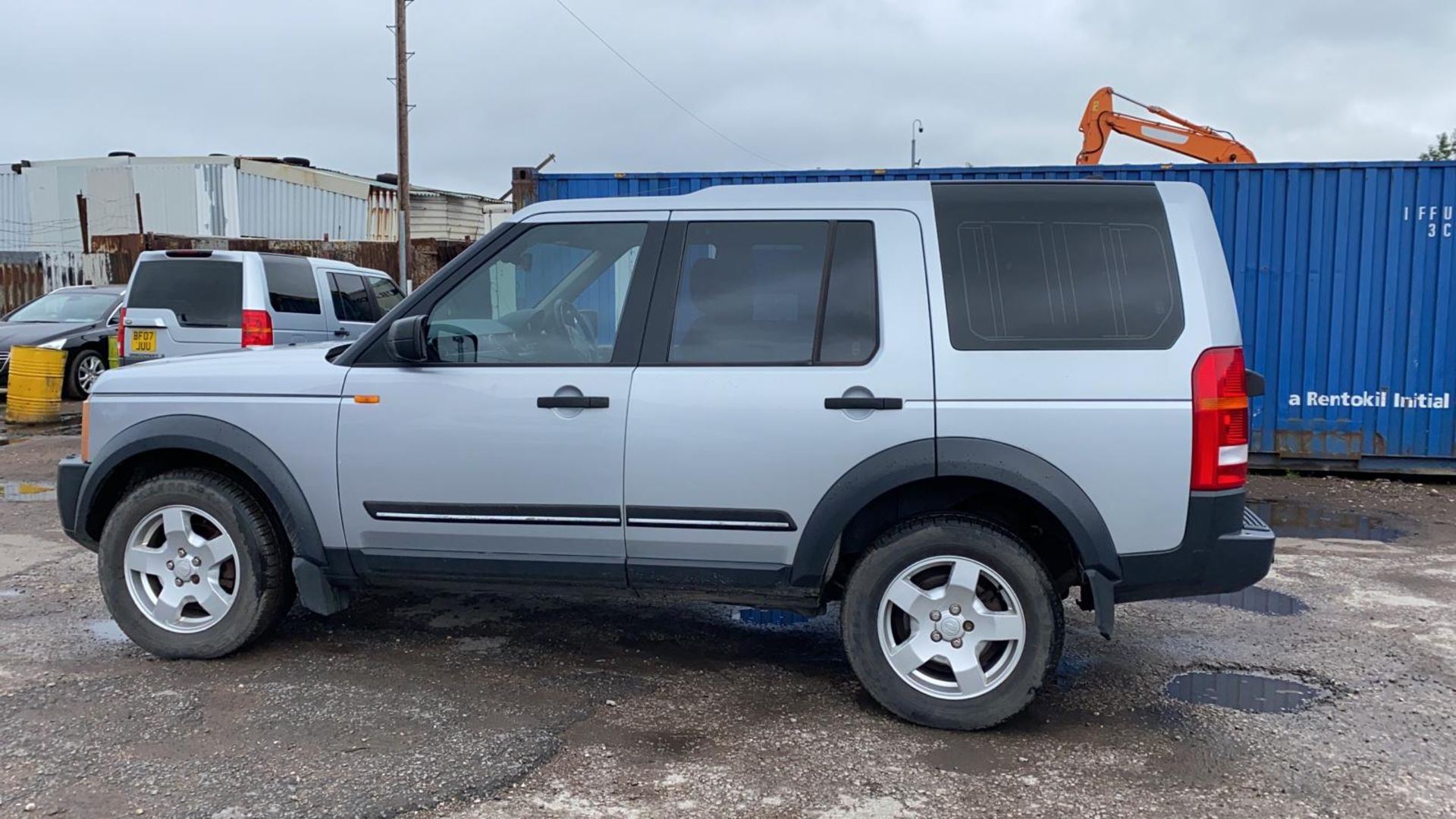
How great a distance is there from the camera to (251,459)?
14.2 ft

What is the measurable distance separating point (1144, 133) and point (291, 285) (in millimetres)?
9822

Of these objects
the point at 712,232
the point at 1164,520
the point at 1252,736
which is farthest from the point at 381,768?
the point at 1252,736

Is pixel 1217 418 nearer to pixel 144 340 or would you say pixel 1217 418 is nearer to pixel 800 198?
pixel 800 198

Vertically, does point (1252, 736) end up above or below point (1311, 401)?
below

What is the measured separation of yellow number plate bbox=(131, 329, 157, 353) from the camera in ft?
31.8

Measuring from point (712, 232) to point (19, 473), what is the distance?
8320mm

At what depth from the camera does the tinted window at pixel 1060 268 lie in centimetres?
377

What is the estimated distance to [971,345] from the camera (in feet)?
12.6

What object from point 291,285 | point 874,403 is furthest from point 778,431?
point 291,285

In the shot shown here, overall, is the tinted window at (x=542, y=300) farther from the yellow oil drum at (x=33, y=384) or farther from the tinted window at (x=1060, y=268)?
the yellow oil drum at (x=33, y=384)

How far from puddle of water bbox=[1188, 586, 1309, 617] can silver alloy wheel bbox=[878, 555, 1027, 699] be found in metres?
2.26

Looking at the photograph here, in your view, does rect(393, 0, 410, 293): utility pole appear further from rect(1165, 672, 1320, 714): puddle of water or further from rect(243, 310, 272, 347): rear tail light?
rect(1165, 672, 1320, 714): puddle of water

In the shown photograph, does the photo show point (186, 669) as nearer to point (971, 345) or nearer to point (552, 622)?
point (552, 622)

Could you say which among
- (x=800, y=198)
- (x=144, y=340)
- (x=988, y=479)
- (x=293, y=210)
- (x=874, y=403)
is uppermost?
(x=293, y=210)
